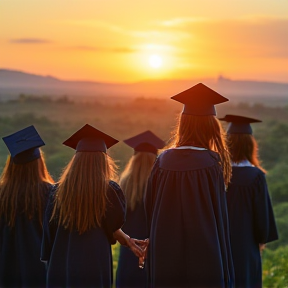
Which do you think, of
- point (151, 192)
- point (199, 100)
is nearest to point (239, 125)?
point (199, 100)

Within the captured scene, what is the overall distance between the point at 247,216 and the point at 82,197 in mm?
1727

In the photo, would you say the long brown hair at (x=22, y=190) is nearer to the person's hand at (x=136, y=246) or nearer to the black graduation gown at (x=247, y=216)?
the person's hand at (x=136, y=246)

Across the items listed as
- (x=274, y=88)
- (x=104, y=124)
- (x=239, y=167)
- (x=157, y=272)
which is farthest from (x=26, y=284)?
(x=274, y=88)

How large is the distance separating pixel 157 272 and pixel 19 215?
3.77 ft

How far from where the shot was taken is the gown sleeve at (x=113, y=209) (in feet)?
11.8

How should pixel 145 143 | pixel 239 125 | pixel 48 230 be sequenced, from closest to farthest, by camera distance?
pixel 48 230
pixel 239 125
pixel 145 143

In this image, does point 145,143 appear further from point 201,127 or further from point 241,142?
point 201,127

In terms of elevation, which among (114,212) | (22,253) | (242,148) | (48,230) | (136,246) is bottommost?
(22,253)

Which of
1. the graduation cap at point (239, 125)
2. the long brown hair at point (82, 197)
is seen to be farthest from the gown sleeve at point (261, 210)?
the long brown hair at point (82, 197)

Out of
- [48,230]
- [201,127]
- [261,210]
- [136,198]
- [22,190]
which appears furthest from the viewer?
[136,198]

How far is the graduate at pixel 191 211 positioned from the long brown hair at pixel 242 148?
3.46ft

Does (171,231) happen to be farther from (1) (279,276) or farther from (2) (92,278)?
(1) (279,276)

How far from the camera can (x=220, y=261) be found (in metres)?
3.44

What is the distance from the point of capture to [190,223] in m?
3.46
